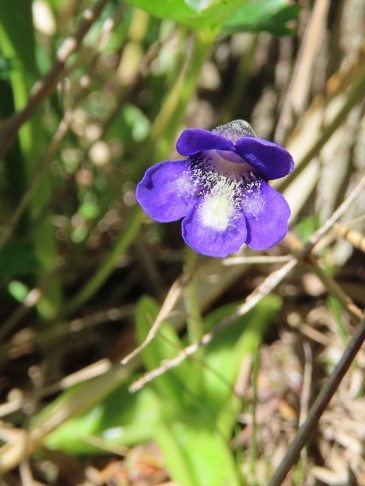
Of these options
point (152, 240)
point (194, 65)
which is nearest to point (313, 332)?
point (152, 240)

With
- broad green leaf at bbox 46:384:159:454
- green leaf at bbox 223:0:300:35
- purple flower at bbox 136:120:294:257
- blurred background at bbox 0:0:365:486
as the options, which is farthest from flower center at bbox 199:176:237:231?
broad green leaf at bbox 46:384:159:454

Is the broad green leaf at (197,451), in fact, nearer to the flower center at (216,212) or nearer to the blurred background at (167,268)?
the blurred background at (167,268)

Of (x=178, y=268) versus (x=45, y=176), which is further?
(x=178, y=268)

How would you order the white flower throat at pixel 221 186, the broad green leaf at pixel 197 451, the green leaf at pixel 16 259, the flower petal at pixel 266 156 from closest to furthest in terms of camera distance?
the flower petal at pixel 266 156 → the white flower throat at pixel 221 186 → the broad green leaf at pixel 197 451 → the green leaf at pixel 16 259

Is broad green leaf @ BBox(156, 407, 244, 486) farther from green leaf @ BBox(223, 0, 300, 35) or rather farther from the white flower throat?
green leaf @ BBox(223, 0, 300, 35)

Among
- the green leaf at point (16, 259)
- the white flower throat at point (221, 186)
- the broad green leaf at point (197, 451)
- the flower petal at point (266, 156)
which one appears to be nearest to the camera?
the flower petal at point (266, 156)

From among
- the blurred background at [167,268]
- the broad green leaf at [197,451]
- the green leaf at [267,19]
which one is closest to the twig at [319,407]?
the blurred background at [167,268]

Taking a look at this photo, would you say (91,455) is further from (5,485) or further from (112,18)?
(112,18)
